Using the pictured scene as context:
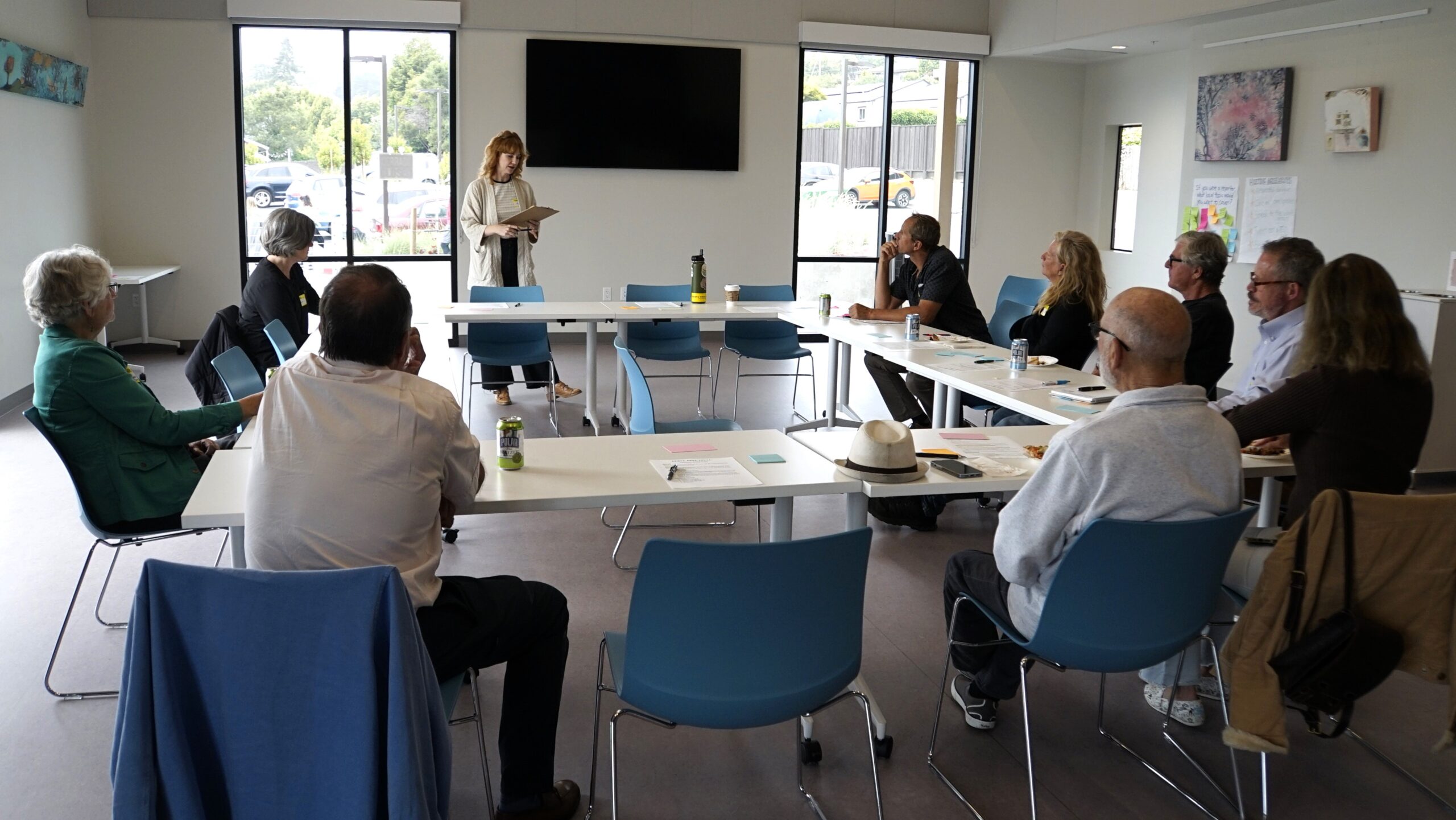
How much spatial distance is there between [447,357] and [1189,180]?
5.88 metres

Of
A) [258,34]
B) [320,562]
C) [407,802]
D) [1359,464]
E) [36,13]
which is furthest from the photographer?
[258,34]

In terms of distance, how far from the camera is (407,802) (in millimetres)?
1852

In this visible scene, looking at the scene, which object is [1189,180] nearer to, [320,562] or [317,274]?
[317,274]

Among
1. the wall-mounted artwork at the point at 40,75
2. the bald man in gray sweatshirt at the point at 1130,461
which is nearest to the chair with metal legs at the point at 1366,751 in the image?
the bald man in gray sweatshirt at the point at 1130,461

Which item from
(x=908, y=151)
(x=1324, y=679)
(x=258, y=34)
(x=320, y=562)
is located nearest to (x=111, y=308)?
(x=320, y=562)

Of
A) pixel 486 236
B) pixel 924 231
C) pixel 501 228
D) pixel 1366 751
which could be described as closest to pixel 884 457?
pixel 1366 751

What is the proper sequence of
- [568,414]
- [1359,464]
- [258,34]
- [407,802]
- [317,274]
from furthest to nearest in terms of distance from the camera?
[317,274] < [258,34] < [568,414] < [1359,464] < [407,802]

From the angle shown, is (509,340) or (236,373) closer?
(236,373)

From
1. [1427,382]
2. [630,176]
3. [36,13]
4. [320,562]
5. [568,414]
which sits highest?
[36,13]

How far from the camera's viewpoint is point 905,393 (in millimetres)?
5746

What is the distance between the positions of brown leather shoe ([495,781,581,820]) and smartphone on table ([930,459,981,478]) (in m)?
1.23

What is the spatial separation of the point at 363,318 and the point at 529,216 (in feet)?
15.7

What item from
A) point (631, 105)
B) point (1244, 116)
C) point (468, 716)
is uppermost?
point (631, 105)

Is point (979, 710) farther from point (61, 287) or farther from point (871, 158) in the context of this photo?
point (871, 158)
